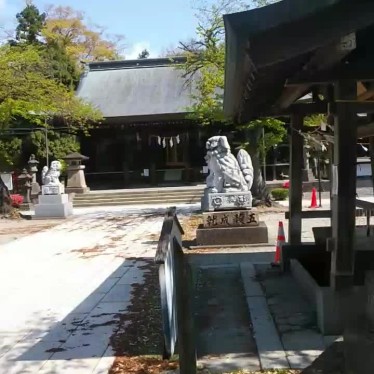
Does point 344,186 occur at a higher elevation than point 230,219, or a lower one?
higher

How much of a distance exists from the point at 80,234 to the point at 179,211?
575 cm

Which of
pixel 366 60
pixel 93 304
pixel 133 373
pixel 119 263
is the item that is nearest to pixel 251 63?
pixel 366 60

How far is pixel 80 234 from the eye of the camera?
15.4 m

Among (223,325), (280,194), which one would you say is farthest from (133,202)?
(223,325)

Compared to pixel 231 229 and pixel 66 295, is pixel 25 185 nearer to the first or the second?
pixel 231 229

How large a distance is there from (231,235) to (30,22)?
43923mm

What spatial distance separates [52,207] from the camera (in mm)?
20875

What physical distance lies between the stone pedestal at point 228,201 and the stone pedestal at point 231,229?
137 mm

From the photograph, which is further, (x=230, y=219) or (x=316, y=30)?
(x=230, y=219)

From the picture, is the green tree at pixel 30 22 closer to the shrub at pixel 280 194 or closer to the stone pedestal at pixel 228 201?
the shrub at pixel 280 194

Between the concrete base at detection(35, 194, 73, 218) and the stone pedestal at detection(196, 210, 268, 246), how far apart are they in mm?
10669

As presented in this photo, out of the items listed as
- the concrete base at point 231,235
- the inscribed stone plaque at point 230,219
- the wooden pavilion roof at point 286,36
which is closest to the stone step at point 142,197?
the inscribed stone plaque at point 230,219

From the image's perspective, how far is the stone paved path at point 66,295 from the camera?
512 cm

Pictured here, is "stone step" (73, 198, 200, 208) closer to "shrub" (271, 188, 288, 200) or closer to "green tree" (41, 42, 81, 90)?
"shrub" (271, 188, 288, 200)
